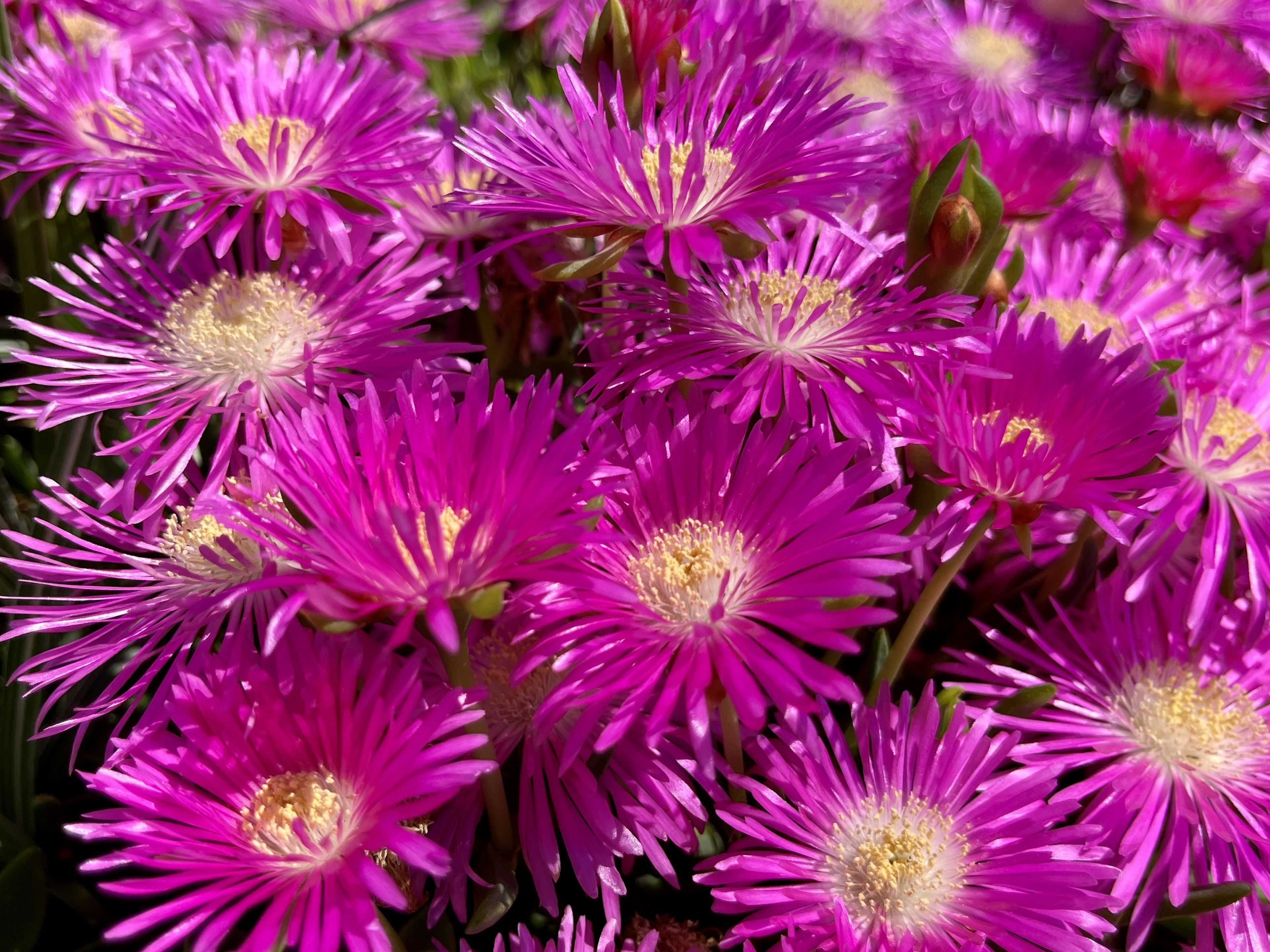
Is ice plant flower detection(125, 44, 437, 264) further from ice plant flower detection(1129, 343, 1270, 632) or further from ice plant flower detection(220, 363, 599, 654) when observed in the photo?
ice plant flower detection(1129, 343, 1270, 632)

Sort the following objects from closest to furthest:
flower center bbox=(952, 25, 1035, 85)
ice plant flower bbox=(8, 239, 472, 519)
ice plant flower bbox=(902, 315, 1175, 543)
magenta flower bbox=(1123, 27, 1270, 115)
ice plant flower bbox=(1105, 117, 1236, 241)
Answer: ice plant flower bbox=(902, 315, 1175, 543) → ice plant flower bbox=(8, 239, 472, 519) → ice plant flower bbox=(1105, 117, 1236, 241) → magenta flower bbox=(1123, 27, 1270, 115) → flower center bbox=(952, 25, 1035, 85)

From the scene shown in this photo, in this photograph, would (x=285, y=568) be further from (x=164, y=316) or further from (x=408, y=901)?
(x=164, y=316)

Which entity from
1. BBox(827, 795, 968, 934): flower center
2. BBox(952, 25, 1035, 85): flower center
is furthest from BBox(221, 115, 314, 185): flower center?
BBox(952, 25, 1035, 85): flower center

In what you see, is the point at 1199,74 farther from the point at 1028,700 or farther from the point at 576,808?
the point at 576,808

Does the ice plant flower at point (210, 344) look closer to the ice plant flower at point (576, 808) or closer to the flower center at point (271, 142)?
the flower center at point (271, 142)

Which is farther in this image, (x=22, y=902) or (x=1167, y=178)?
(x=1167, y=178)

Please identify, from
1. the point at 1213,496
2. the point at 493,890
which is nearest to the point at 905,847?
the point at 493,890

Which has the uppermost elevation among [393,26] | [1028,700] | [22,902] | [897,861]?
[393,26]

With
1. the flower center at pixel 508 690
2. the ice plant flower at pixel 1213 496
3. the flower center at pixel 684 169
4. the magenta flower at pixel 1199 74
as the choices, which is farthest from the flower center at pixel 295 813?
the magenta flower at pixel 1199 74
